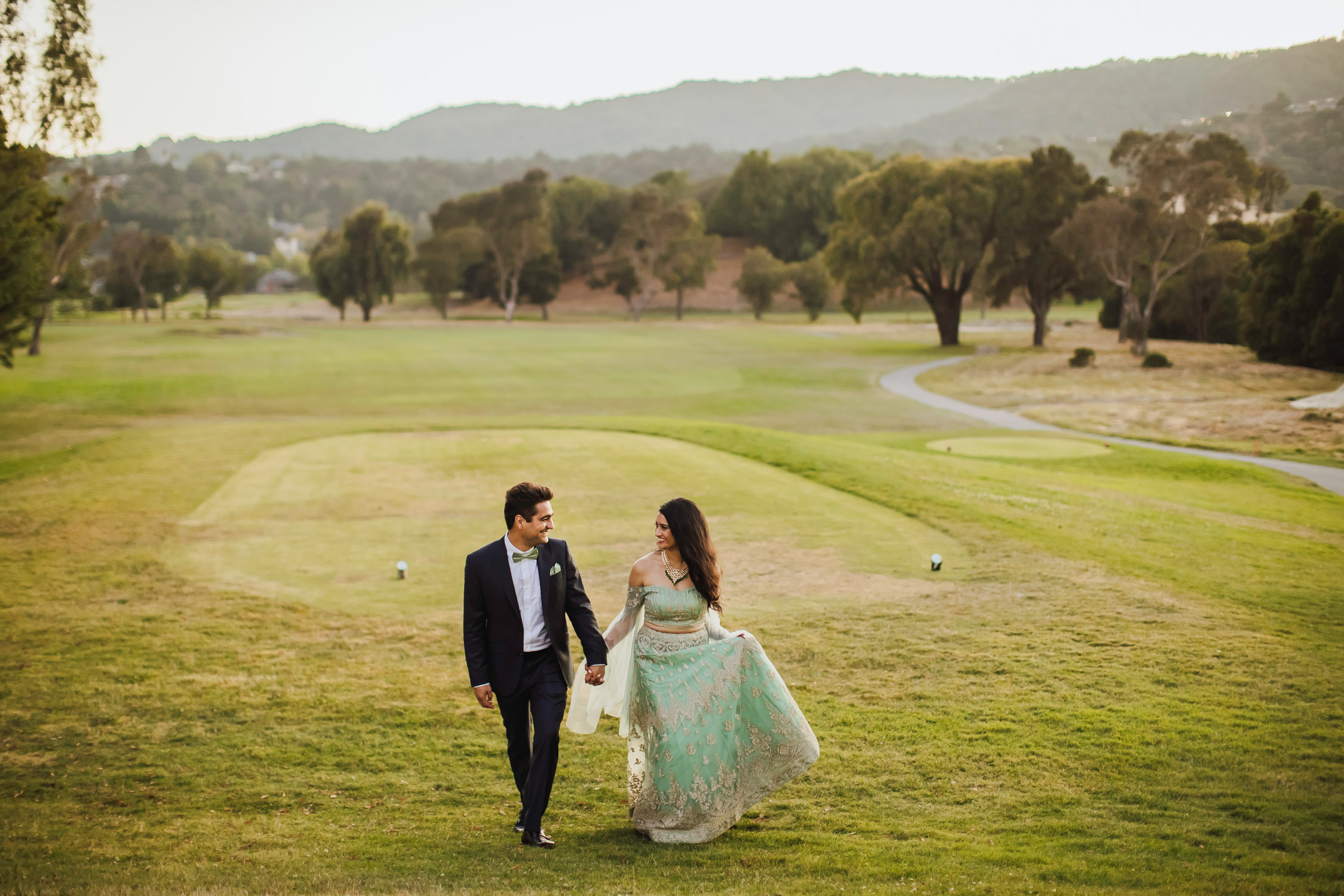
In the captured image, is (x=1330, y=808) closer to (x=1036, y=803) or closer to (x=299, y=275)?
(x=1036, y=803)

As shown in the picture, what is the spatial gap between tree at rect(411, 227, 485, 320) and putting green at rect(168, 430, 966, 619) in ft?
263

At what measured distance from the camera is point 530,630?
21.6ft

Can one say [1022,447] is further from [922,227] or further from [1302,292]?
[922,227]

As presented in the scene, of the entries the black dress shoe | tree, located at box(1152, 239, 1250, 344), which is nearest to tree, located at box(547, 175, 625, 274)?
tree, located at box(1152, 239, 1250, 344)

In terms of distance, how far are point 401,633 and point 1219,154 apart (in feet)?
194

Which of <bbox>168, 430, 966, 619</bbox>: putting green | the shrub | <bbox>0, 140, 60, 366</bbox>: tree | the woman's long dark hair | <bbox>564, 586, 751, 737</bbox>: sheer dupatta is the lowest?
<bbox>168, 430, 966, 619</bbox>: putting green

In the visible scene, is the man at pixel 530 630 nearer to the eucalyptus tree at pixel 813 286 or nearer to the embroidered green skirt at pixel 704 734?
the embroidered green skirt at pixel 704 734

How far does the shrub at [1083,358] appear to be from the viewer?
164 feet

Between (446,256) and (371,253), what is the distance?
7211mm

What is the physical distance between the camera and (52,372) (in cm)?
4625

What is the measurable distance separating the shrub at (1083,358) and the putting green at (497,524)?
3471 cm

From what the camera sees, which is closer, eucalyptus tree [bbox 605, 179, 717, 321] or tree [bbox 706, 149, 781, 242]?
eucalyptus tree [bbox 605, 179, 717, 321]

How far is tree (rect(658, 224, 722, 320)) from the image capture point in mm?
101500

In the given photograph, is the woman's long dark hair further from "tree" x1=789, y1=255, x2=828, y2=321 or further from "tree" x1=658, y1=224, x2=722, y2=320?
"tree" x1=658, y1=224, x2=722, y2=320
